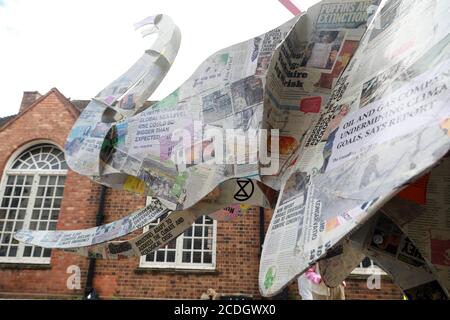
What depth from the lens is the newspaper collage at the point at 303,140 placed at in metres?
1.27

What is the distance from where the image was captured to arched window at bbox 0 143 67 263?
29.6 ft

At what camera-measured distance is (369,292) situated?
26.3 feet

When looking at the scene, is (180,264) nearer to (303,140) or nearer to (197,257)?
(197,257)

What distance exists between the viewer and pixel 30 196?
31.6 ft

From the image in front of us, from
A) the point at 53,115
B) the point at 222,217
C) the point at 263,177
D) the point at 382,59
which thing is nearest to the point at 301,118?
the point at 263,177

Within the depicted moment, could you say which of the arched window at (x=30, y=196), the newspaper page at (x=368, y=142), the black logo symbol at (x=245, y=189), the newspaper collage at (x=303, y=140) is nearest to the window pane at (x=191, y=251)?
the arched window at (x=30, y=196)

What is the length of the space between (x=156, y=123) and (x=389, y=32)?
153 cm

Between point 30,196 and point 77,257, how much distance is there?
8.30 feet

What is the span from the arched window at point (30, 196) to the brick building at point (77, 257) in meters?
0.02

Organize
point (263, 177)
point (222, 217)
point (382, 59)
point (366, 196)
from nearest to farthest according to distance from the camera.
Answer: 1. point (366, 196)
2. point (382, 59)
3. point (263, 177)
4. point (222, 217)

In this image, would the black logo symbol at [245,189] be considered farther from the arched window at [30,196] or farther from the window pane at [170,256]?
the arched window at [30,196]

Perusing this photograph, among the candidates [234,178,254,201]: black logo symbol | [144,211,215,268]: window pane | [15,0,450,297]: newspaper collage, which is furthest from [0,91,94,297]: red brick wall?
[234,178,254,201]: black logo symbol

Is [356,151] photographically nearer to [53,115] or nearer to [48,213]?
[48,213]

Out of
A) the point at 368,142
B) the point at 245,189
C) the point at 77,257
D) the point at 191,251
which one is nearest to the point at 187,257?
the point at 191,251
